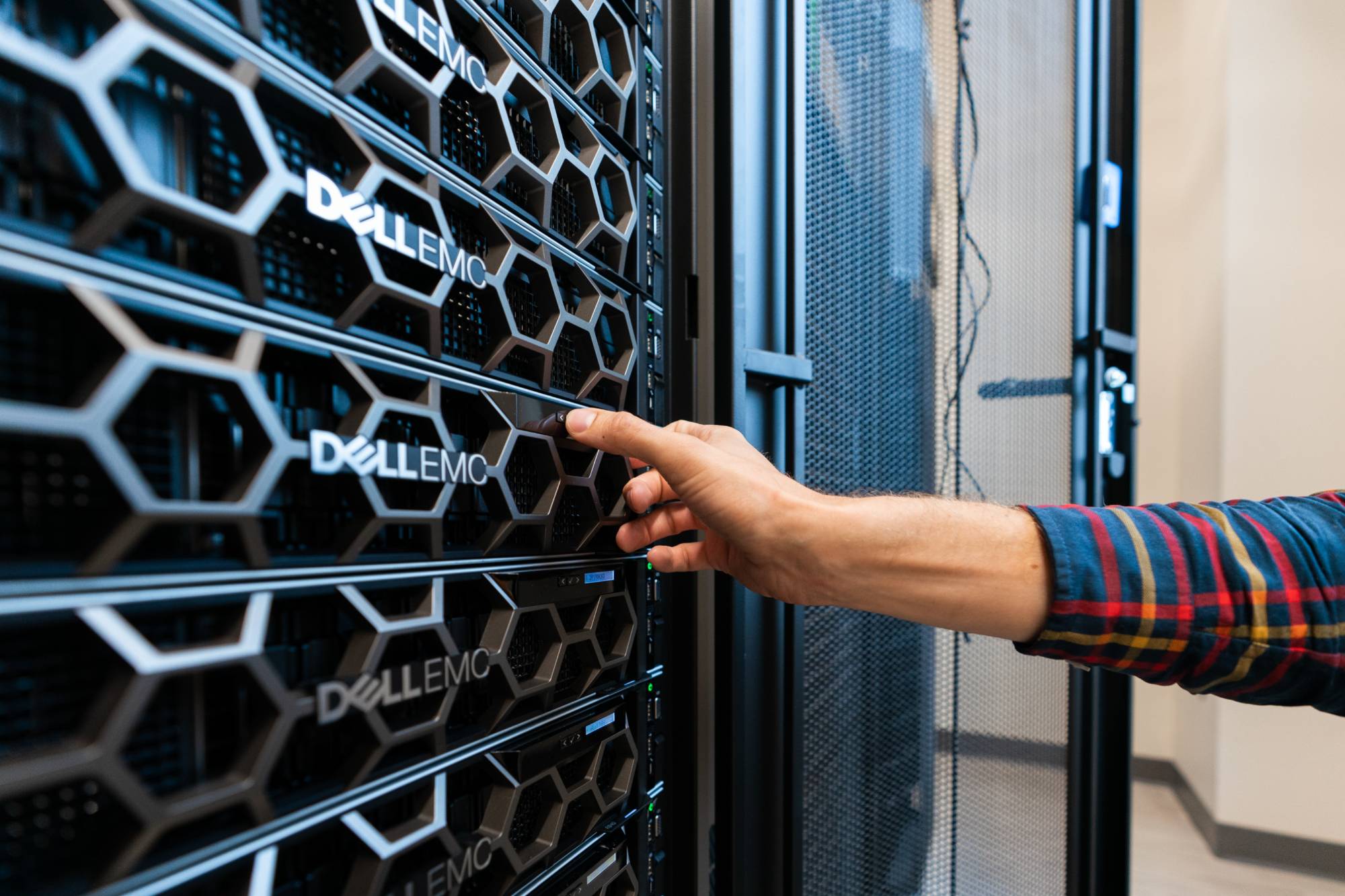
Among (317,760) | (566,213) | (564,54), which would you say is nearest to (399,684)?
(317,760)

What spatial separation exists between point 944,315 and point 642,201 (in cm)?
65

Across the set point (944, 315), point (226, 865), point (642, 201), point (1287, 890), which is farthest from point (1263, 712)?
point (226, 865)

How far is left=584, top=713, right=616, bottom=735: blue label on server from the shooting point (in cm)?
53

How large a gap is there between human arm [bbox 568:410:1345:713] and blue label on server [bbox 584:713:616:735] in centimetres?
14

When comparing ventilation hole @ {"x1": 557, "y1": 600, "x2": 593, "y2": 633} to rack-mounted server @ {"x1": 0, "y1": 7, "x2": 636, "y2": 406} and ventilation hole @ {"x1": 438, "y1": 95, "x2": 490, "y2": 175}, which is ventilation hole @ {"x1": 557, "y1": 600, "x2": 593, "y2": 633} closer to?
rack-mounted server @ {"x1": 0, "y1": 7, "x2": 636, "y2": 406}

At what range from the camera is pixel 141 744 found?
262 millimetres

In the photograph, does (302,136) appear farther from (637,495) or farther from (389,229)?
(637,495)

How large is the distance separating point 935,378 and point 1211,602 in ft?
1.94

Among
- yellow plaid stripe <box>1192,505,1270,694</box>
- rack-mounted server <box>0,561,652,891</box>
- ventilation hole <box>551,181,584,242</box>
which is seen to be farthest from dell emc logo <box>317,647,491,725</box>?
yellow plaid stripe <box>1192,505,1270,694</box>

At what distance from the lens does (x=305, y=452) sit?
31 cm

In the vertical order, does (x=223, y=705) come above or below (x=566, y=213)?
below

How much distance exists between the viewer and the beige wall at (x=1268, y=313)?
217 centimetres

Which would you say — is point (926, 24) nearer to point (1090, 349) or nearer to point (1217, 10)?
point (1090, 349)

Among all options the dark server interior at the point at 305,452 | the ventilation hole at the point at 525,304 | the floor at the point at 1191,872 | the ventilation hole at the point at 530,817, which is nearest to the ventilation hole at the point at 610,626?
the dark server interior at the point at 305,452
